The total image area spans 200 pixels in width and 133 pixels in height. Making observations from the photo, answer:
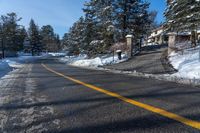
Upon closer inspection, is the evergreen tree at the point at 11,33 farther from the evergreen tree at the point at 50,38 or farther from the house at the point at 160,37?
the evergreen tree at the point at 50,38

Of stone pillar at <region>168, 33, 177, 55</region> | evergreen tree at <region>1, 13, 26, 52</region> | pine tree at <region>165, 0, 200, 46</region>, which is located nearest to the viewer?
stone pillar at <region>168, 33, 177, 55</region>

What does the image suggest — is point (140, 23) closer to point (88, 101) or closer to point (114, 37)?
point (114, 37)

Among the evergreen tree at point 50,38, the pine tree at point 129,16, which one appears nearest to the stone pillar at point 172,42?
the pine tree at point 129,16

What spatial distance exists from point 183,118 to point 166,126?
0.46 meters

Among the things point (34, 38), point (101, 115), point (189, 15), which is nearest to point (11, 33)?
point (34, 38)

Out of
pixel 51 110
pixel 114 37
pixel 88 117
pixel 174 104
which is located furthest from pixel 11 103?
pixel 114 37

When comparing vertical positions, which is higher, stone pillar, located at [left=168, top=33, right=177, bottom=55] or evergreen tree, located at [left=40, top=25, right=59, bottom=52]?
evergreen tree, located at [left=40, top=25, right=59, bottom=52]

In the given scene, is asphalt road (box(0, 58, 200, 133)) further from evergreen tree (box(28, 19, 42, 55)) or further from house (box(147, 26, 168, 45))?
evergreen tree (box(28, 19, 42, 55))

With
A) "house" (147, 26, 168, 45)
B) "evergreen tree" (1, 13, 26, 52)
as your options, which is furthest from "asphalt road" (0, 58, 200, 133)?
"evergreen tree" (1, 13, 26, 52)

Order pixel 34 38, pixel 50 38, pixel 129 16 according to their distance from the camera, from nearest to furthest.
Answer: pixel 129 16, pixel 34 38, pixel 50 38

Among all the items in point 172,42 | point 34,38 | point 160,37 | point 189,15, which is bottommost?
point 172,42

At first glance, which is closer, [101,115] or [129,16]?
[101,115]

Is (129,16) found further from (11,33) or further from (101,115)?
(11,33)

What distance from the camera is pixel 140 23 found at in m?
28.6
